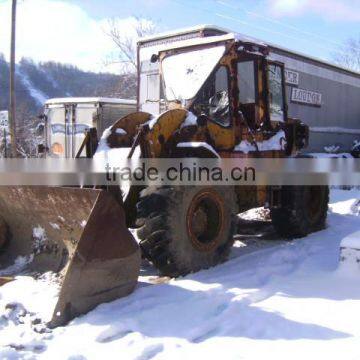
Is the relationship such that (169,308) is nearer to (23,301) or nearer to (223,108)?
(23,301)

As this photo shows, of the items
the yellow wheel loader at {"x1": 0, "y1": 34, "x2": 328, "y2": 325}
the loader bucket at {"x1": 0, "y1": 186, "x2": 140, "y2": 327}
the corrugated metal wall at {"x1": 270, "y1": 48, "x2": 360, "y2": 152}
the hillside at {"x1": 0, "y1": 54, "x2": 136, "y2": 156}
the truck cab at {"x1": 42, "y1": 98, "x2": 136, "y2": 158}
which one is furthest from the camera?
the hillside at {"x1": 0, "y1": 54, "x2": 136, "y2": 156}

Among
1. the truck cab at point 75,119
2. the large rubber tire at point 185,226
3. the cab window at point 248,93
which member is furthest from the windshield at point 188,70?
the truck cab at point 75,119

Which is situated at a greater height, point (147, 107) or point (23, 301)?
point (147, 107)

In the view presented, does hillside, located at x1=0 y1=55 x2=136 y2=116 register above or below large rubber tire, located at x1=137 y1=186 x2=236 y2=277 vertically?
above

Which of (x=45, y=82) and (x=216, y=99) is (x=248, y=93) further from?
(x=45, y=82)

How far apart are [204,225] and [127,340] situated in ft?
7.58

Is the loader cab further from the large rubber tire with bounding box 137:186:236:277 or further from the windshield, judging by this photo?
the large rubber tire with bounding box 137:186:236:277

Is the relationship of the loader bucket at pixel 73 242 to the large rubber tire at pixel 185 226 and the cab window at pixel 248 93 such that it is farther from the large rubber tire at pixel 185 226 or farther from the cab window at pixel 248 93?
the cab window at pixel 248 93

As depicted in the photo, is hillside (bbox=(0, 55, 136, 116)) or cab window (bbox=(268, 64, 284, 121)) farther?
hillside (bbox=(0, 55, 136, 116))

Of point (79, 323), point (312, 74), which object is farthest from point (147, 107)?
point (312, 74)

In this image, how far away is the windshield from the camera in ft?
21.4

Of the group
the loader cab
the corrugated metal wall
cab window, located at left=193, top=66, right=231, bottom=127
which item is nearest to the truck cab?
the corrugated metal wall

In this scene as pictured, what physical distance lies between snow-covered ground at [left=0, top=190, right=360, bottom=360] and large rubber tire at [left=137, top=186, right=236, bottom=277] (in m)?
0.19

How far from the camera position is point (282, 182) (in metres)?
7.67
